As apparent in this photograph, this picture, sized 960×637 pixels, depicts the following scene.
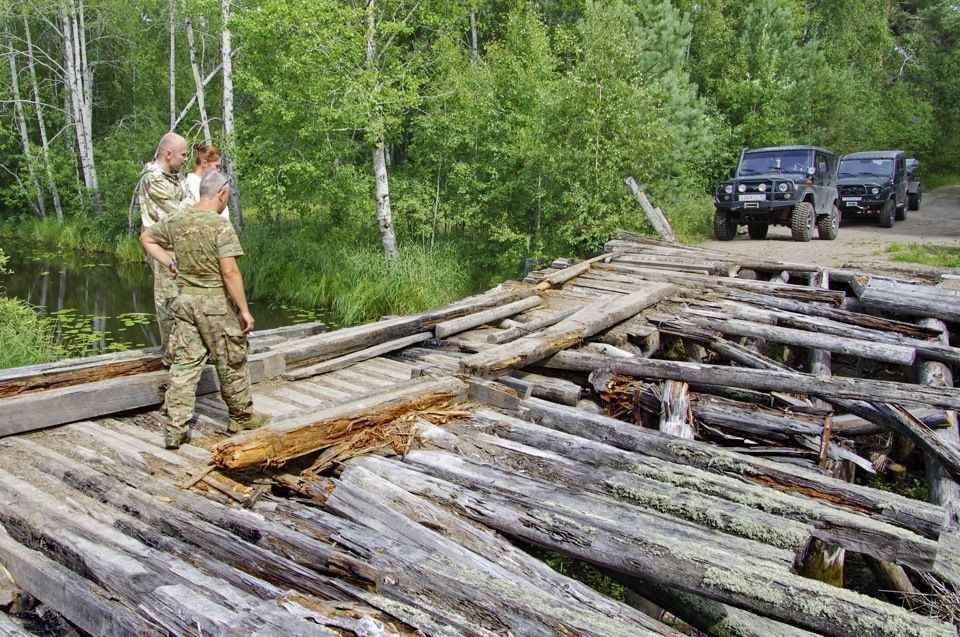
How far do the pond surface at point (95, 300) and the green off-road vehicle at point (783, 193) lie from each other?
33.8 ft

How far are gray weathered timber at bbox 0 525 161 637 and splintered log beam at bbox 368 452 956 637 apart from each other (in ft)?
5.35

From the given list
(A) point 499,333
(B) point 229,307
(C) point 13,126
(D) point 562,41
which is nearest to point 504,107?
(D) point 562,41

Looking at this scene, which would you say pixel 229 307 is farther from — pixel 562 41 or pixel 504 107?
pixel 562 41

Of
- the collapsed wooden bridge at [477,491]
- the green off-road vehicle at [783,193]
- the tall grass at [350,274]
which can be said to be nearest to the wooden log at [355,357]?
the collapsed wooden bridge at [477,491]

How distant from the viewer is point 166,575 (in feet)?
10.8

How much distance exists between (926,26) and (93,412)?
4748 centimetres

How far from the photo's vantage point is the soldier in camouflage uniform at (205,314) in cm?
499

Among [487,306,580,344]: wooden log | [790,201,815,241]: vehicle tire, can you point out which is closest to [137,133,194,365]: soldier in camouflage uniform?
[487,306,580,344]: wooden log

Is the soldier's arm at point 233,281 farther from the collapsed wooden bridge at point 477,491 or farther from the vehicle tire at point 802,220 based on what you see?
the vehicle tire at point 802,220

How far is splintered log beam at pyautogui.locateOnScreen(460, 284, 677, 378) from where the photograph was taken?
6.16 metres

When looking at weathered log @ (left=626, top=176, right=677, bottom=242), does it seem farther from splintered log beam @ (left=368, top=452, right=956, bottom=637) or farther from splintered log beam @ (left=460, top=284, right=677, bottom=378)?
splintered log beam @ (left=368, top=452, right=956, bottom=637)

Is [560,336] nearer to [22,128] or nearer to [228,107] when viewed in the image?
[228,107]

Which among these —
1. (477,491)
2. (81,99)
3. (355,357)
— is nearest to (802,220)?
(355,357)

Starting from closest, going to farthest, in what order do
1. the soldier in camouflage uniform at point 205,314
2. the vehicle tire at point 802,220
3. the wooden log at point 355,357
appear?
1. the soldier in camouflage uniform at point 205,314
2. the wooden log at point 355,357
3. the vehicle tire at point 802,220
